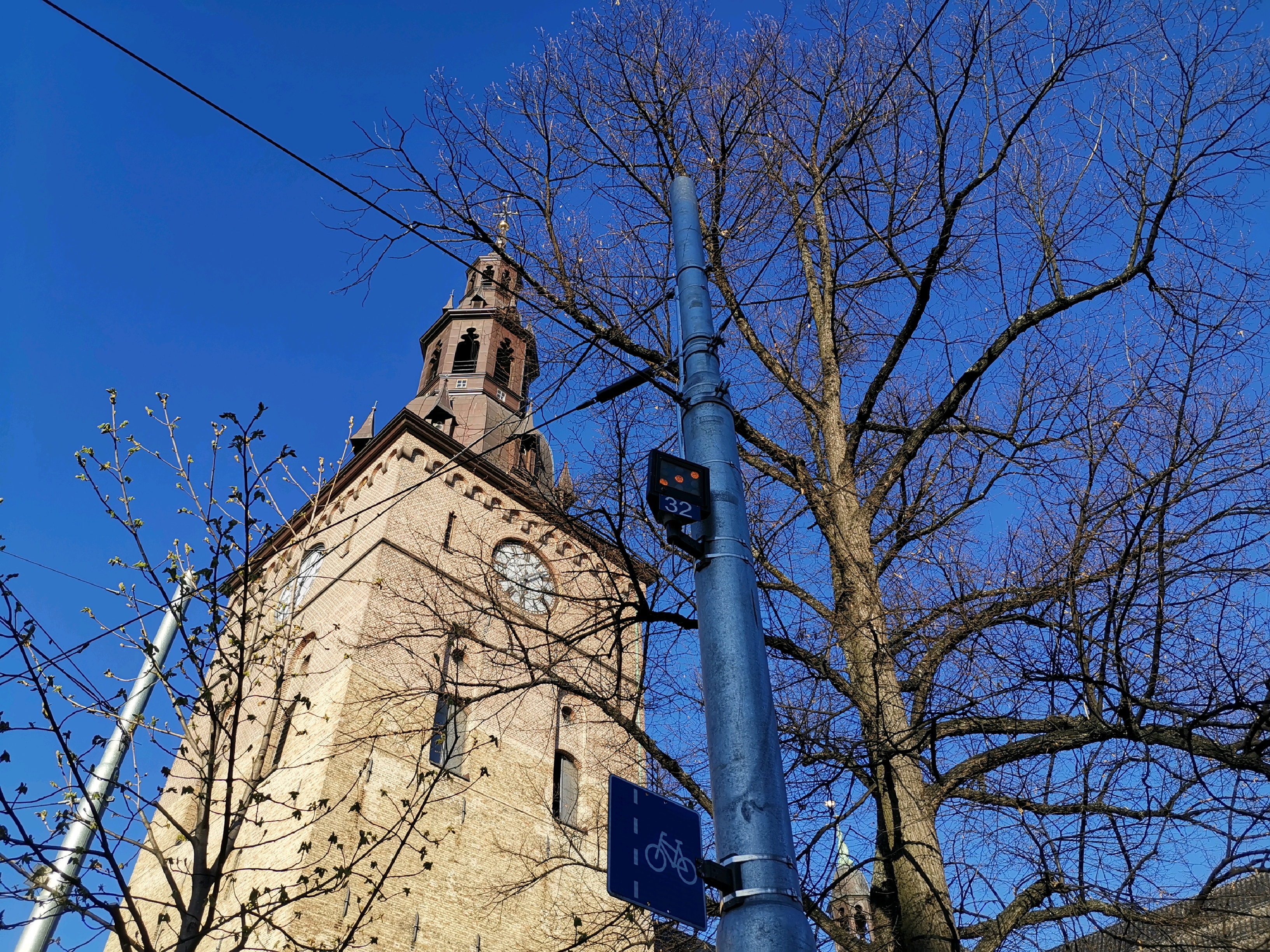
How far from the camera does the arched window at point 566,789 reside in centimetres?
2280

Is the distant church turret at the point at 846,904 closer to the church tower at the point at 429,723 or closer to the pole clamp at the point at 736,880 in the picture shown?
the church tower at the point at 429,723

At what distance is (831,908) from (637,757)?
1.85 metres

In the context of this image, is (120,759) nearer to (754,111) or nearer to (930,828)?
(930,828)

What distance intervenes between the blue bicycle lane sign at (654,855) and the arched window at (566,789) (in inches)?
763

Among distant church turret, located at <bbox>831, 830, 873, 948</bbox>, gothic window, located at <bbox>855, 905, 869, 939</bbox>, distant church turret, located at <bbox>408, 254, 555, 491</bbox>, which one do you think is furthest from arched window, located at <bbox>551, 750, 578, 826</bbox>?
gothic window, located at <bbox>855, 905, 869, 939</bbox>

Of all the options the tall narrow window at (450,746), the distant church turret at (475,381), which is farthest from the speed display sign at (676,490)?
the distant church turret at (475,381)

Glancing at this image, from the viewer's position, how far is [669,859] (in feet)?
11.9

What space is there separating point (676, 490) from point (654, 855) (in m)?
1.36

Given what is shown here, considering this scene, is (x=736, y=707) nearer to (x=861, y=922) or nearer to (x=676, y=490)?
(x=676, y=490)

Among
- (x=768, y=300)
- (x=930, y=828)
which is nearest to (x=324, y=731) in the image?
(x=768, y=300)

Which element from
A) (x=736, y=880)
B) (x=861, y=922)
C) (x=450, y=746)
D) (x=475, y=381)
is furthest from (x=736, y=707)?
(x=475, y=381)

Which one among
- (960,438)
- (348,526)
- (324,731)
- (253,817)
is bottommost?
(960,438)

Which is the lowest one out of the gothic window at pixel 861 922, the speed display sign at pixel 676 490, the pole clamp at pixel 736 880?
the pole clamp at pixel 736 880

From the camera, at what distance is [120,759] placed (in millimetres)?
7664
